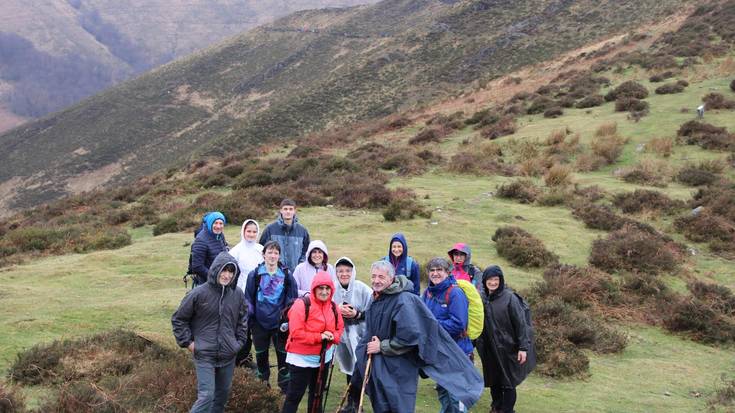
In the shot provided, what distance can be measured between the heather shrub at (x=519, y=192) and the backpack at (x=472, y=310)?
41.6 ft

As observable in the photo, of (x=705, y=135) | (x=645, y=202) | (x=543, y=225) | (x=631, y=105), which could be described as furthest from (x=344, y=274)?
(x=631, y=105)

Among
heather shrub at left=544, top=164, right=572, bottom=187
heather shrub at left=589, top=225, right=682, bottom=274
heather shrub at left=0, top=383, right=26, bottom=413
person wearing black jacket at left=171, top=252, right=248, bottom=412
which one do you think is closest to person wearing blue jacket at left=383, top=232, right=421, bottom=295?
person wearing black jacket at left=171, top=252, right=248, bottom=412

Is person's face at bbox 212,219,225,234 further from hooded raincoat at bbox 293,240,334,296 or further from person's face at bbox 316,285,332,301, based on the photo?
person's face at bbox 316,285,332,301

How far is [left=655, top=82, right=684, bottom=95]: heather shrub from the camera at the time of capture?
2725 centimetres

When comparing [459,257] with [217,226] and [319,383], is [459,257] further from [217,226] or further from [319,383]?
[217,226]

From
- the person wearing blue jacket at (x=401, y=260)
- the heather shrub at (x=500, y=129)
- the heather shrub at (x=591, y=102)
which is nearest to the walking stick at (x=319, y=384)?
the person wearing blue jacket at (x=401, y=260)

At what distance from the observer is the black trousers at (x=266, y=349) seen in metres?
6.41

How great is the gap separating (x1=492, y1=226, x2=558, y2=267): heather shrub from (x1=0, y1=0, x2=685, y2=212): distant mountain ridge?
112ft

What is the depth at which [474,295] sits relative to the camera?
18.9ft

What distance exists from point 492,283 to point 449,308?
698mm

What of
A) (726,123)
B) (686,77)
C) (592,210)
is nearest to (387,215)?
(592,210)

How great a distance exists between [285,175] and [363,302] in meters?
16.6

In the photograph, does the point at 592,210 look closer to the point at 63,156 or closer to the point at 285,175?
the point at 285,175

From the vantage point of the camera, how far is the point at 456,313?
5566 mm
